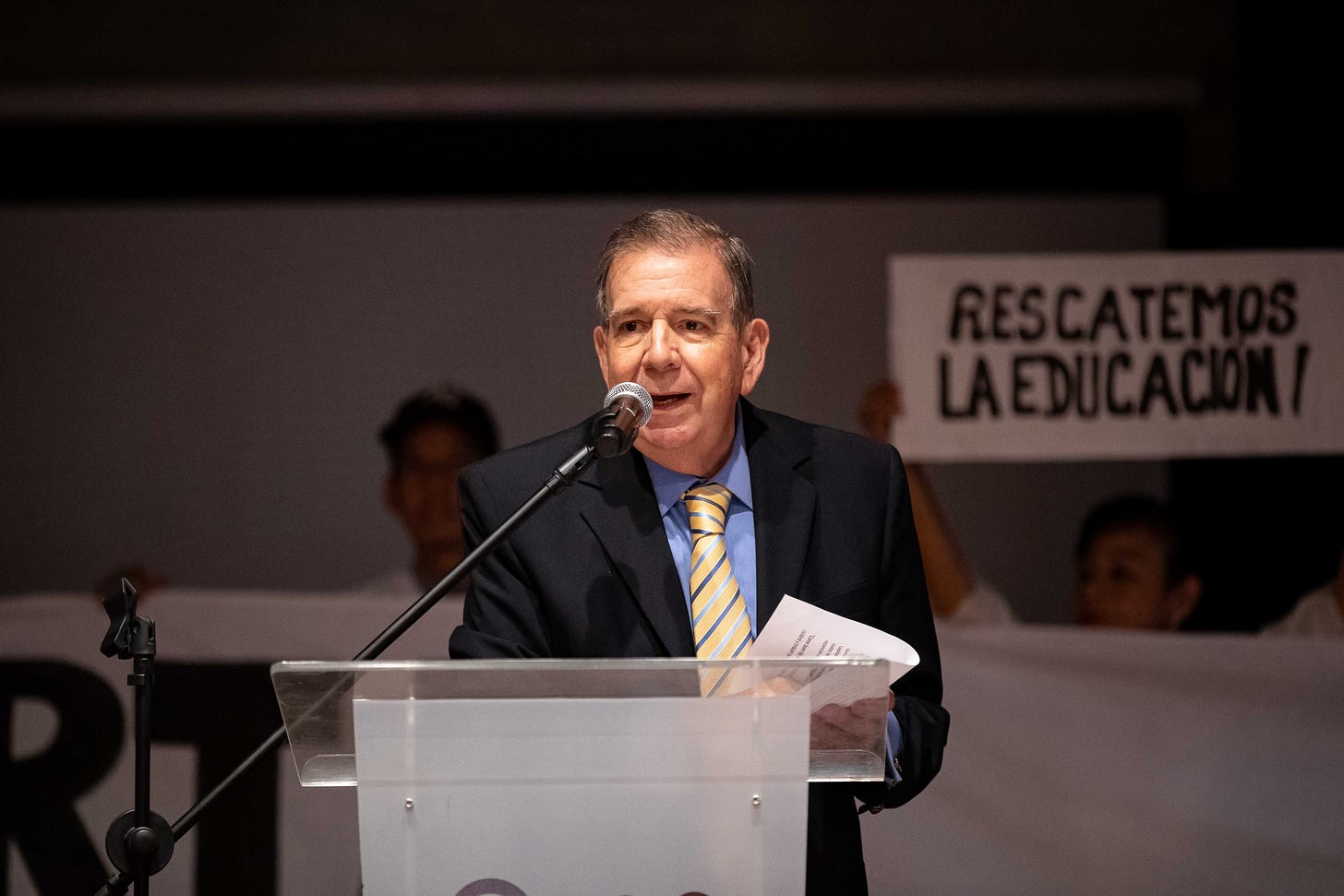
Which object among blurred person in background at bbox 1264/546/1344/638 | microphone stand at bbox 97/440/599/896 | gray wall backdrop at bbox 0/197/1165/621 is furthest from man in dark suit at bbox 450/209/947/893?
gray wall backdrop at bbox 0/197/1165/621

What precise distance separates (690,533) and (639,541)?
78 millimetres

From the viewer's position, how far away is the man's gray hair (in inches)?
78.9

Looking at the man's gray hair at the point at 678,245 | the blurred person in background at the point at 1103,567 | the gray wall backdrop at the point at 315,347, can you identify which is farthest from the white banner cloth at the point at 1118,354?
the man's gray hair at the point at 678,245

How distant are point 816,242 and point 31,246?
2.59 meters

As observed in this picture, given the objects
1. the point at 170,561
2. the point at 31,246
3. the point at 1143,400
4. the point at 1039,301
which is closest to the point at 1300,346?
the point at 1143,400

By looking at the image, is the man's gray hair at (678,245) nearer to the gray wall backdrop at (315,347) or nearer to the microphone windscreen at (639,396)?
the microphone windscreen at (639,396)

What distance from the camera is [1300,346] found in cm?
408

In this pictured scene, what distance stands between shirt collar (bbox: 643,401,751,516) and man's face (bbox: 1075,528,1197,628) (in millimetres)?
2411

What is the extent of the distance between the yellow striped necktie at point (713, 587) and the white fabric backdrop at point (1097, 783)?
1931 mm

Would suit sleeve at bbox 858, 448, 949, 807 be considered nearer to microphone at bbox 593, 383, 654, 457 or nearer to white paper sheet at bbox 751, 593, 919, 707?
white paper sheet at bbox 751, 593, 919, 707

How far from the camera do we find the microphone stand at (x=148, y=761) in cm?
166

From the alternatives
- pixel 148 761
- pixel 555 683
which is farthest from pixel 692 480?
pixel 148 761

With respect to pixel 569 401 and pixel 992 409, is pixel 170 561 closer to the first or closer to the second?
pixel 569 401

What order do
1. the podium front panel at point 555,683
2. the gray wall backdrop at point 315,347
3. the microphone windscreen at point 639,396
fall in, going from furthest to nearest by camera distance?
the gray wall backdrop at point 315,347 < the microphone windscreen at point 639,396 < the podium front panel at point 555,683
